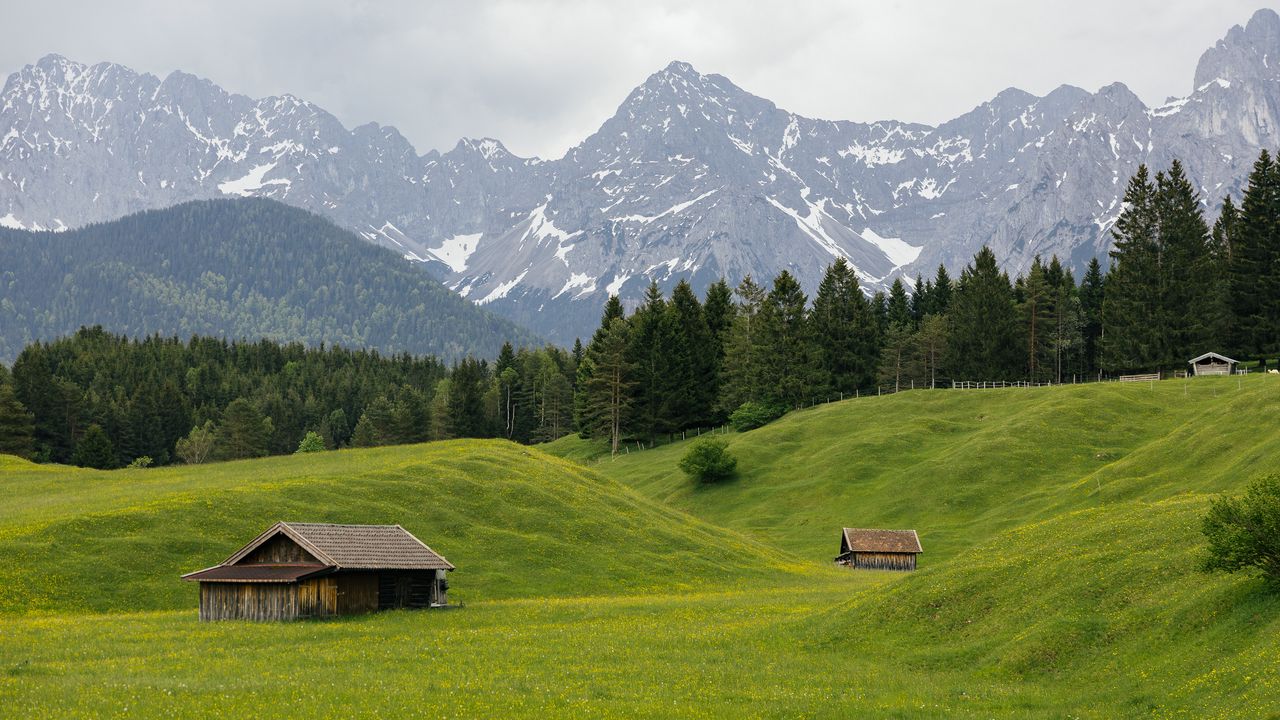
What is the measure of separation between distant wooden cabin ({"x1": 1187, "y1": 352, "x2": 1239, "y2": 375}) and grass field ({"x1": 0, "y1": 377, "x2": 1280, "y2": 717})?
6.79 metres

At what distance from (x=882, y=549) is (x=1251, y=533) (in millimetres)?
53075

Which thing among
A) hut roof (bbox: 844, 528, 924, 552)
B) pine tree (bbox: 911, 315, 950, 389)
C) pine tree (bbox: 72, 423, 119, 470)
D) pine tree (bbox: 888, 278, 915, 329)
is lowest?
hut roof (bbox: 844, 528, 924, 552)

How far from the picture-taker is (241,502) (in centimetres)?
6956

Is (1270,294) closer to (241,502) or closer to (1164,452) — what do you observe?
(1164,452)

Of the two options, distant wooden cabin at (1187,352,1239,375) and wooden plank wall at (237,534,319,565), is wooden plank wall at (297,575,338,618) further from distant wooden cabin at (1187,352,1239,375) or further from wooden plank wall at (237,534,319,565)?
distant wooden cabin at (1187,352,1239,375)

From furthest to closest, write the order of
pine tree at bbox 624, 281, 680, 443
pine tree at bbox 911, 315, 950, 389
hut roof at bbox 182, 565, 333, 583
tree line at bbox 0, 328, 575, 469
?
tree line at bbox 0, 328, 575, 469
pine tree at bbox 911, 315, 950, 389
pine tree at bbox 624, 281, 680, 443
hut roof at bbox 182, 565, 333, 583

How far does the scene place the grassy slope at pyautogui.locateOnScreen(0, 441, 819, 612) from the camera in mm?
56781

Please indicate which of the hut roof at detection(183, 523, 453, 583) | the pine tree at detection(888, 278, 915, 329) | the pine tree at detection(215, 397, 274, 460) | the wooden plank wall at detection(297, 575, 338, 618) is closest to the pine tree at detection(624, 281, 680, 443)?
the pine tree at detection(888, 278, 915, 329)

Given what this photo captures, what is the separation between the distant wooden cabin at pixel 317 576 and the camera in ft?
169

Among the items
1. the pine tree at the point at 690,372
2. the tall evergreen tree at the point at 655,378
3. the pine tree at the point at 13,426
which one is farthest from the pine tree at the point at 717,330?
the pine tree at the point at 13,426

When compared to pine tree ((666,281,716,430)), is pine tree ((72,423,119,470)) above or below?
below

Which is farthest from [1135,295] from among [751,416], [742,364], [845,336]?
[742,364]

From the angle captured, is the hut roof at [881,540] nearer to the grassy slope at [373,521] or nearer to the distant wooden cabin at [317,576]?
the grassy slope at [373,521]

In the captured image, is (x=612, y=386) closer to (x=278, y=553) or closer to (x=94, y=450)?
(x=94, y=450)
